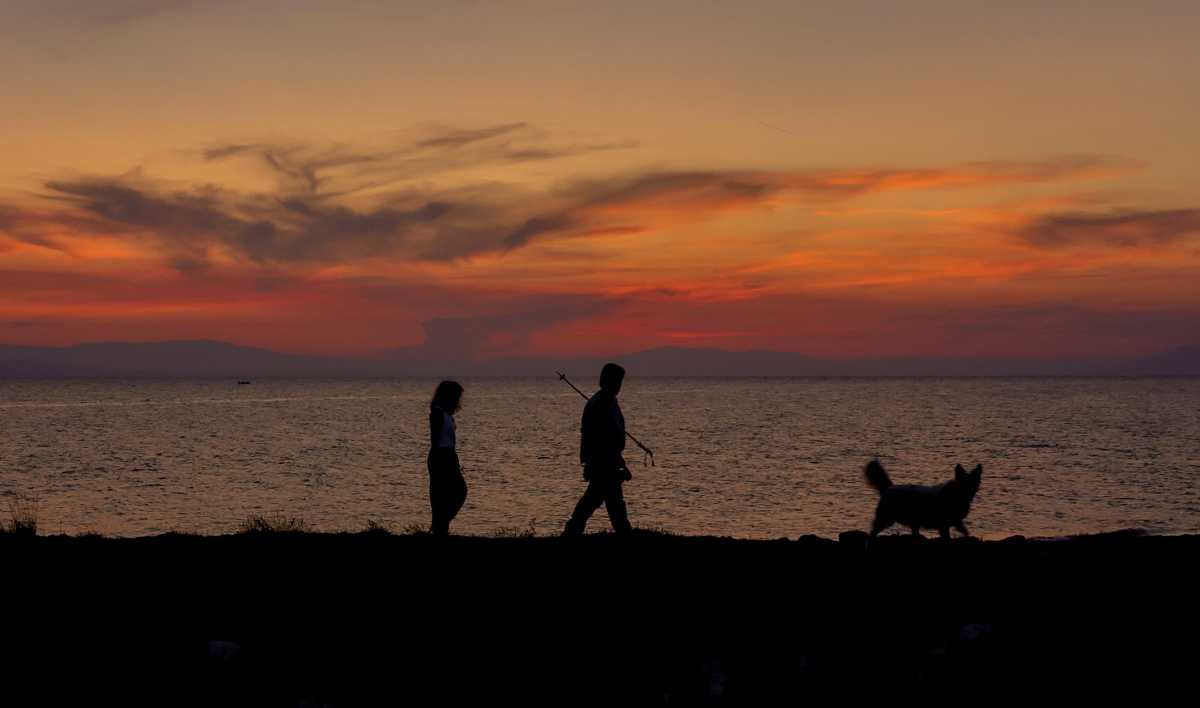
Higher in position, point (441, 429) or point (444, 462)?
point (441, 429)

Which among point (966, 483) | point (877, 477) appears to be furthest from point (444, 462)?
point (966, 483)

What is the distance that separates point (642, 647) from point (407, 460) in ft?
148

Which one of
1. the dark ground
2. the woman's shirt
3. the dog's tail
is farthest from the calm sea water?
the dark ground

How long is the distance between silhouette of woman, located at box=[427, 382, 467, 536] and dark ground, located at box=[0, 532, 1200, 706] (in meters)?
1.31

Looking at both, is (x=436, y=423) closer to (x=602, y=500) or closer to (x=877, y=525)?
(x=602, y=500)

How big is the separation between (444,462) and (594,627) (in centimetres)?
461

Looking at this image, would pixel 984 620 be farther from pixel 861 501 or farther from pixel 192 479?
pixel 192 479

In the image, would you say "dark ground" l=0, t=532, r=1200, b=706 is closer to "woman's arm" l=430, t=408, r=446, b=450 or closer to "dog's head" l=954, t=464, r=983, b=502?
"dog's head" l=954, t=464, r=983, b=502

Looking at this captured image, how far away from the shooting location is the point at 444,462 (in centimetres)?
1469

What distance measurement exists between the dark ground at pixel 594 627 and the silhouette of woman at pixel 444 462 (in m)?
1.31

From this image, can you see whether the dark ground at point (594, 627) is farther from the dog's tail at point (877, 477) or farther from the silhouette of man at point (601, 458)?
the dog's tail at point (877, 477)

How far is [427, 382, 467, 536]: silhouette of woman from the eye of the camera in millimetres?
14445

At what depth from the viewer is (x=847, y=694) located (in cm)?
952

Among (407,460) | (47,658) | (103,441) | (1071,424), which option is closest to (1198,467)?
(407,460)
